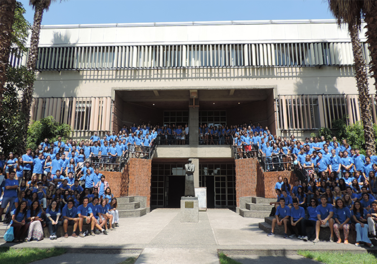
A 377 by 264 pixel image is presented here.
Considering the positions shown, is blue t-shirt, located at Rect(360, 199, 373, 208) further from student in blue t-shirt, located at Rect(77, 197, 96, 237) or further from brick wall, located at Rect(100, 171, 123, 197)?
brick wall, located at Rect(100, 171, 123, 197)

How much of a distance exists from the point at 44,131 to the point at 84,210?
33.6 feet

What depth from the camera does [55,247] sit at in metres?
6.33

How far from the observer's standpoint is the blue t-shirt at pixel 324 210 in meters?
7.32

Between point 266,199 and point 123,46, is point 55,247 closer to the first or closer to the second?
point 266,199

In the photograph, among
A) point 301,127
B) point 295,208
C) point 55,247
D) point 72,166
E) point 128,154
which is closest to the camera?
point 55,247

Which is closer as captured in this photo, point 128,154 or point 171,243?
point 171,243

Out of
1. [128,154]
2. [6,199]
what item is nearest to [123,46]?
[128,154]

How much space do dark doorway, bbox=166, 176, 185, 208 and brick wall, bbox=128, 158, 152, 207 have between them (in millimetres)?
5553

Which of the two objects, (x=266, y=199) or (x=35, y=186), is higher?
(x=35, y=186)

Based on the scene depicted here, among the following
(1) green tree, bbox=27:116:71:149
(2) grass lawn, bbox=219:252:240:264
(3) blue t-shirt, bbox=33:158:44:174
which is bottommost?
(2) grass lawn, bbox=219:252:240:264

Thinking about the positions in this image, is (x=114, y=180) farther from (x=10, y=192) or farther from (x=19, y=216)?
(x=19, y=216)

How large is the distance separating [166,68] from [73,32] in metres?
7.98

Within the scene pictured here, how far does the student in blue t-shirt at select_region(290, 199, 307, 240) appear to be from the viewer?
7273 mm

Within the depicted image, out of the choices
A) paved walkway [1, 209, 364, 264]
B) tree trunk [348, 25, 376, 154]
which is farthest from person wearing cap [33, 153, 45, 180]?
tree trunk [348, 25, 376, 154]
